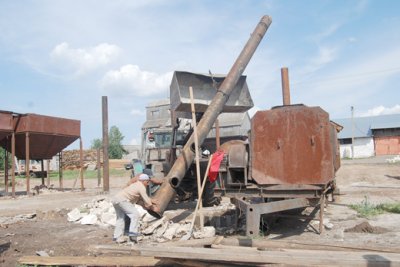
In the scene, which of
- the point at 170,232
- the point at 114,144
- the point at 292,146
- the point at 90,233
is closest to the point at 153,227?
the point at 170,232

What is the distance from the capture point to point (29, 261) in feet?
21.1

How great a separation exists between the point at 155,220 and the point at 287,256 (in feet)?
16.7

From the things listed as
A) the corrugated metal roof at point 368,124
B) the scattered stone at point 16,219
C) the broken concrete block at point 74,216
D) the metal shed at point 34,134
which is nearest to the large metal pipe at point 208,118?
the broken concrete block at point 74,216

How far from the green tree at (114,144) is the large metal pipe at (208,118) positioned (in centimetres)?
5657

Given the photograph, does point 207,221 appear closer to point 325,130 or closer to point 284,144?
A: point 284,144

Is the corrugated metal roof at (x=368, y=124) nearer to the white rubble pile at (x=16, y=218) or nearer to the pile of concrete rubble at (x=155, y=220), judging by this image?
the pile of concrete rubble at (x=155, y=220)

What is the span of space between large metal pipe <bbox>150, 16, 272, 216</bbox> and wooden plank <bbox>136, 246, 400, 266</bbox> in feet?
11.3

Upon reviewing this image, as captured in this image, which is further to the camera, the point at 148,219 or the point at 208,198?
the point at 208,198

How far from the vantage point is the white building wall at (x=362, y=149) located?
4491 cm

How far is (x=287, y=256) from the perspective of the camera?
4.95 metres

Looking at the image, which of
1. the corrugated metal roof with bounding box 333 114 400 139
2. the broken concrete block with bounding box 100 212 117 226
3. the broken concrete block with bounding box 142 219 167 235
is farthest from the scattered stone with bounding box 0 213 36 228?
the corrugated metal roof with bounding box 333 114 400 139

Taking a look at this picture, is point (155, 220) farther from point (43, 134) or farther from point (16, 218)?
point (43, 134)

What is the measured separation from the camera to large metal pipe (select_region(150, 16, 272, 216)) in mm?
9078

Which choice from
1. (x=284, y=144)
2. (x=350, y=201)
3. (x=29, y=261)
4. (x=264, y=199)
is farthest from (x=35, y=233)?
(x=350, y=201)
